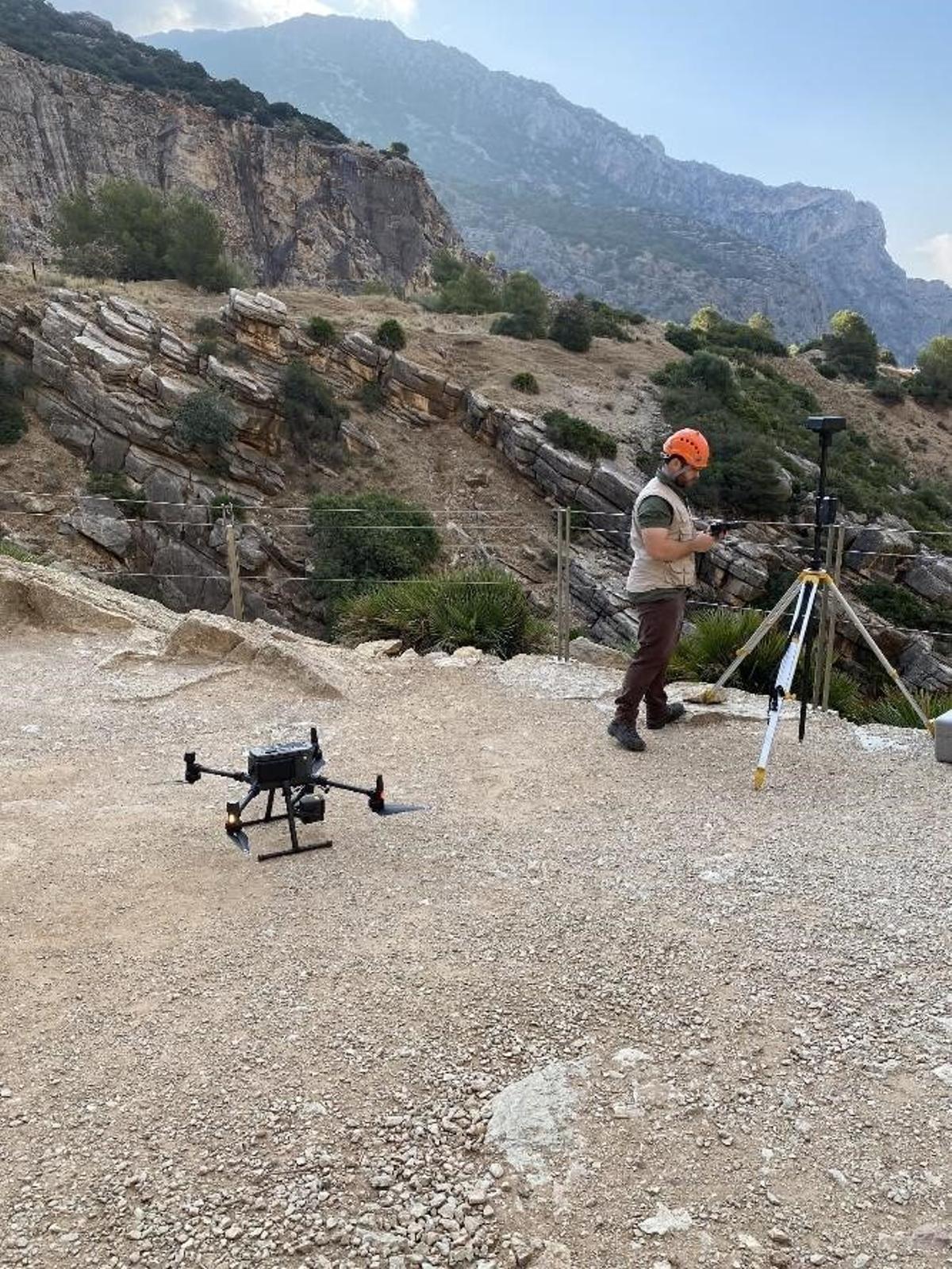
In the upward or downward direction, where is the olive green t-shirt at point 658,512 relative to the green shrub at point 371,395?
downward

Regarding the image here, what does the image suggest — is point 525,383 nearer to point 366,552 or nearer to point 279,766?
point 366,552

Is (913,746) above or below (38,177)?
below

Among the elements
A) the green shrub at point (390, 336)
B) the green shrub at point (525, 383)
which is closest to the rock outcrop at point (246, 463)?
the green shrub at point (390, 336)

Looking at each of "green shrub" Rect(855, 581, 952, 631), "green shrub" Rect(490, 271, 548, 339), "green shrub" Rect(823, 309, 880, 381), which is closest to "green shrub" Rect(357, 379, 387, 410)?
"green shrub" Rect(490, 271, 548, 339)

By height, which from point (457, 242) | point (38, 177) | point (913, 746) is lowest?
point (913, 746)

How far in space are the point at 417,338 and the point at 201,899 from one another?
2622 cm

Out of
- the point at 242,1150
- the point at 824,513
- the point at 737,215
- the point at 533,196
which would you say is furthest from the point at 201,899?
the point at 737,215

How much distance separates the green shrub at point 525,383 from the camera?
25.7 metres

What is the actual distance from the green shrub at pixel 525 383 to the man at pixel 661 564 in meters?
21.9

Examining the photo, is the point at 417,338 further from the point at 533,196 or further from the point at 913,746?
the point at 533,196

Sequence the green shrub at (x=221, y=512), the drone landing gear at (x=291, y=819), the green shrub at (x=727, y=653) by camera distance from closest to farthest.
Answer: the drone landing gear at (x=291, y=819)
the green shrub at (x=727, y=653)
the green shrub at (x=221, y=512)

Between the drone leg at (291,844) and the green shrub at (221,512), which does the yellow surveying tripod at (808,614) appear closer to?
the drone leg at (291,844)

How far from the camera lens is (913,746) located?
4898 mm

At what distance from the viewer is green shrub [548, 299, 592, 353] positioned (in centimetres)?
3028
